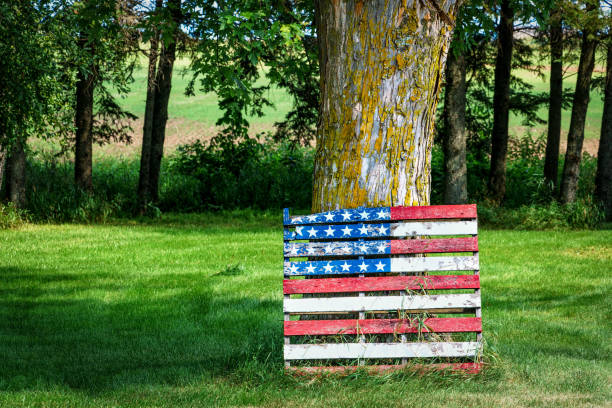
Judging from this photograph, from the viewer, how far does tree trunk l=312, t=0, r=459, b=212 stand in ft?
18.7

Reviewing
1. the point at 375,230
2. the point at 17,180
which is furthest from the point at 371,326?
the point at 17,180

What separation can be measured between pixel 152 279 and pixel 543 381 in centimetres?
668

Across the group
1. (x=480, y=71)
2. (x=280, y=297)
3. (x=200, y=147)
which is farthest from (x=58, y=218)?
(x=480, y=71)

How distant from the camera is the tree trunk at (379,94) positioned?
18.7 ft

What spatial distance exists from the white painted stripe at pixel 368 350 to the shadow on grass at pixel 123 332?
0.35 m

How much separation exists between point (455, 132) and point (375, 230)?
11701mm

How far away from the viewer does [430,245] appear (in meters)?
5.62

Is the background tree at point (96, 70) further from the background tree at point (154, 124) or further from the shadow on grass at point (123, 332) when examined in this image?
the shadow on grass at point (123, 332)

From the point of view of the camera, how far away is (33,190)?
20219 mm

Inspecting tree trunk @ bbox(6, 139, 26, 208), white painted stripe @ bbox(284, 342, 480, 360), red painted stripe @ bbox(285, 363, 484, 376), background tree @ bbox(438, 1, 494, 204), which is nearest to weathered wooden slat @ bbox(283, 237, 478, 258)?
white painted stripe @ bbox(284, 342, 480, 360)

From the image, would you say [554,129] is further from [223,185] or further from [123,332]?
[123,332]

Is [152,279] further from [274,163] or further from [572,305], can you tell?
[274,163]

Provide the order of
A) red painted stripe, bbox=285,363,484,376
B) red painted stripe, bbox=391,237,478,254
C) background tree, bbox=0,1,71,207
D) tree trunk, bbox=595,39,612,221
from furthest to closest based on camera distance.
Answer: tree trunk, bbox=595,39,612,221, background tree, bbox=0,1,71,207, red painted stripe, bbox=391,237,478,254, red painted stripe, bbox=285,363,484,376

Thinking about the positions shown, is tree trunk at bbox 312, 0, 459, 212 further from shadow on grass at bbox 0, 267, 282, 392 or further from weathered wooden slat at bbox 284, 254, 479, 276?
shadow on grass at bbox 0, 267, 282, 392
